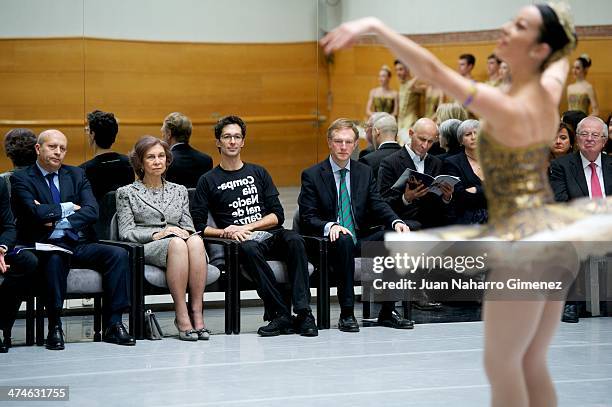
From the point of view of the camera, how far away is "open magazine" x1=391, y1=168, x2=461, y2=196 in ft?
23.8

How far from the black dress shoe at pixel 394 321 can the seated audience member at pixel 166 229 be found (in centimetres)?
129

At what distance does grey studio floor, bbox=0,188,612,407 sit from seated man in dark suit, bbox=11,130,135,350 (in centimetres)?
31

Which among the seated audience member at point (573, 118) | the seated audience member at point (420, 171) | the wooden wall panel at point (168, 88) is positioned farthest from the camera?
the seated audience member at point (573, 118)

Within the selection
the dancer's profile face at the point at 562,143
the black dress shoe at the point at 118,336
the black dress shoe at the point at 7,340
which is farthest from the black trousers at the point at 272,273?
the dancer's profile face at the point at 562,143

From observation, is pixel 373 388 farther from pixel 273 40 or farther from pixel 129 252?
pixel 273 40

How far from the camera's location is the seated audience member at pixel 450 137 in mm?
8297

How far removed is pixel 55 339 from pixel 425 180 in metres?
2.74

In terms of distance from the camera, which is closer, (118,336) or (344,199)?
(118,336)

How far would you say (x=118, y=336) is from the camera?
21.8 feet

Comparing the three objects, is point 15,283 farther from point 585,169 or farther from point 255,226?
point 585,169

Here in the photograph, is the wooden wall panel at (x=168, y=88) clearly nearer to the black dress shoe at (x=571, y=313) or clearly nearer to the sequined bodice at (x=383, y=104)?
the sequined bodice at (x=383, y=104)

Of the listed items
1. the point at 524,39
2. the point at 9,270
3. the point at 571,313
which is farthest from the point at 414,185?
the point at 524,39

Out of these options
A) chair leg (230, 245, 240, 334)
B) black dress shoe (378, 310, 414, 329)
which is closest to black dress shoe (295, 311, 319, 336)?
chair leg (230, 245, 240, 334)

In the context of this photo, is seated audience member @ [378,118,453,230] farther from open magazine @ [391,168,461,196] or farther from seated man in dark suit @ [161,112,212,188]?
seated man in dark suit @ [161,112,212,188]
